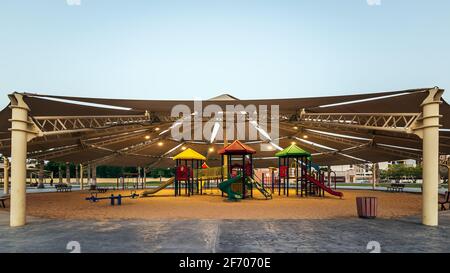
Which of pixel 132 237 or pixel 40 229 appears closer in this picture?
pixel 132 237

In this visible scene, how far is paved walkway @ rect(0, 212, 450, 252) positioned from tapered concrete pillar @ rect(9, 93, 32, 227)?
0.49 metres

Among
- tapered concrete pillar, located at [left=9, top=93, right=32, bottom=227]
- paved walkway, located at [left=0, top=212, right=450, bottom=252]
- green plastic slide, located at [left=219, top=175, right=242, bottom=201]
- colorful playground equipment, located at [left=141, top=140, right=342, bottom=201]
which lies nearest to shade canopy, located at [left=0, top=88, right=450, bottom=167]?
tapered concrete pillar, located at [left=9, top=93, right=32, bottom=227]

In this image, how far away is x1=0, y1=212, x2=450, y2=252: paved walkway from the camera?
6.63 metres

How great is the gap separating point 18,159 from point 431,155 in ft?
41.9

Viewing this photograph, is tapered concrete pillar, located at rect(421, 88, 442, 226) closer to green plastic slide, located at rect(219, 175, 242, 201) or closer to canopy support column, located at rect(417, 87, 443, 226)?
canopy support column, located at rect(417, 87, 443, 226)

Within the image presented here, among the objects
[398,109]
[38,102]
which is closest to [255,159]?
[398,109]

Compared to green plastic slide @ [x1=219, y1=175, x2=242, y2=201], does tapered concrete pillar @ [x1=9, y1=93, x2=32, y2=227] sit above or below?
above

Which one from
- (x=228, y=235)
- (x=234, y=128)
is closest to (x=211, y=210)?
(x=228, y=235)

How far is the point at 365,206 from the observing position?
36.7 feet

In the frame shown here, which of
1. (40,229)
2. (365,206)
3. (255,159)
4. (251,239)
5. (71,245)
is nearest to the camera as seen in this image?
(71,245)

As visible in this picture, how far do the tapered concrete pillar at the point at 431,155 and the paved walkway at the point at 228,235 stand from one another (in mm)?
480
